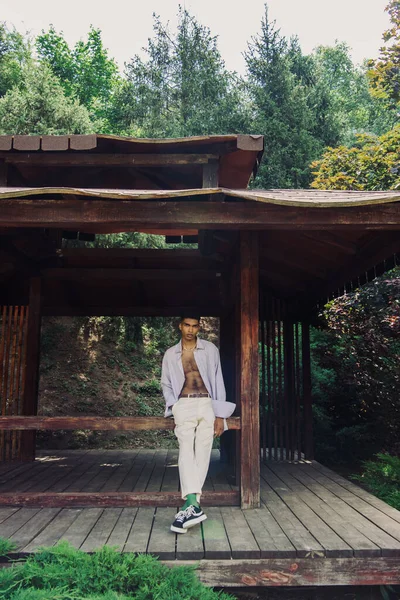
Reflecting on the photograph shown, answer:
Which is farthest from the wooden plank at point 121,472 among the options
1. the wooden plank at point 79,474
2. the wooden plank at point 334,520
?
the wooden plank at point 334,520

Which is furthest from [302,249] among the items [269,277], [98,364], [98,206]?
[98,364]

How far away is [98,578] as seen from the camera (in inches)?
119

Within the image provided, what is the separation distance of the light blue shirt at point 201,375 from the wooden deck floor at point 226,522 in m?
0.89

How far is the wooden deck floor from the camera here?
349cm

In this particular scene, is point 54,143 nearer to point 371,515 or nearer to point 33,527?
point 33,527

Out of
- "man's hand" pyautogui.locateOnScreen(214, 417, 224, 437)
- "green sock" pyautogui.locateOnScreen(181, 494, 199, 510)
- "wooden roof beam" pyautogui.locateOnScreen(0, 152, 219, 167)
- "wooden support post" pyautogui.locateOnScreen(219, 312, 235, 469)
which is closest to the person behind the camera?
"green sock" pyautogui.locateOnScreen(181, 494, 199, 510)

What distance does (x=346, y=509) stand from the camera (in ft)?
15.0

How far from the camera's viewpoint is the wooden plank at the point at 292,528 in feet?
11.4

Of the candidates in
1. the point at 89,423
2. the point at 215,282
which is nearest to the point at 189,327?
the point at 89,423

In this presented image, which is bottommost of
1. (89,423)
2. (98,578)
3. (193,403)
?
(98,578)

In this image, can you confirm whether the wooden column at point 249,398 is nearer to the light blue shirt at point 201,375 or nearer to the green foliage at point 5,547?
the light blue shirt at point 201,375

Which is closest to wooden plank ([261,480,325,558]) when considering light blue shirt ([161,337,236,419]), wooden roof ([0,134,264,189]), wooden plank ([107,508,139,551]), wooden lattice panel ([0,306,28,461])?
light blue shirt ([161,337,236,419])

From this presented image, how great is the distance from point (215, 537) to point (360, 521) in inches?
49.8

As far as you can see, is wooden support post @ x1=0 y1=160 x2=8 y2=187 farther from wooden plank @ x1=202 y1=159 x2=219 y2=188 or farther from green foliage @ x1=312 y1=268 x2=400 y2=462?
green foliage @ x1=312 y1=268 x2=400 y2=462
